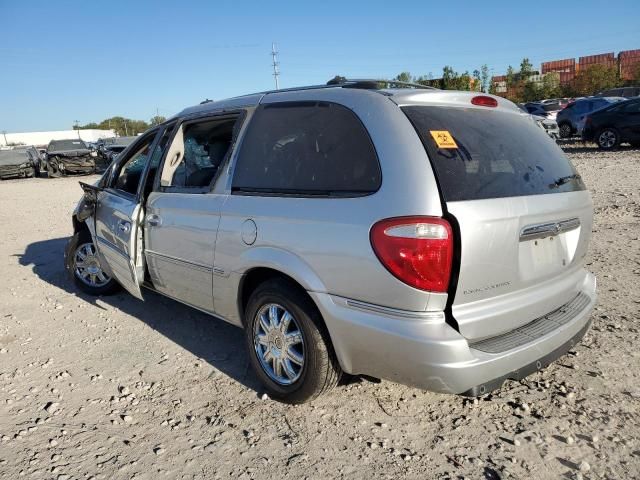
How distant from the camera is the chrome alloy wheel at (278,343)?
2945 millimetres

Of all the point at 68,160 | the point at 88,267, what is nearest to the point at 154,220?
the point at 88,267

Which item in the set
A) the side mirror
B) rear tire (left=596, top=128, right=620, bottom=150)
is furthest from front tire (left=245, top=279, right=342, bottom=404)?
rear tire (left=596, top=128, right=620, bottom=150)

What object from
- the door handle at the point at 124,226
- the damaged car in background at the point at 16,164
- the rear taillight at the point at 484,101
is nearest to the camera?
the rear taillight at the point at 484,101

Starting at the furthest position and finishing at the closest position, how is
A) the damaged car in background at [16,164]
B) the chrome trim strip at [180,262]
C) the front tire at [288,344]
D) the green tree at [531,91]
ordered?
the green tree at [531,91] → the damaged car in background at [16,164] → the chrome trim strip at [180,262] → the front tire at [288,344]

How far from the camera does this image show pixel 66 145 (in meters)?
23.2

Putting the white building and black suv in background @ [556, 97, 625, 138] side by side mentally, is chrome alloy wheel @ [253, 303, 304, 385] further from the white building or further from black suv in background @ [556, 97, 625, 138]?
the white building

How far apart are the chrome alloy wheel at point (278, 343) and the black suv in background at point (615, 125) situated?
15.4 meters

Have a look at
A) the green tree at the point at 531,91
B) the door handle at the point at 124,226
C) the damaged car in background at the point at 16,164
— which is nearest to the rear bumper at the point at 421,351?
the door handle at the point at 124,226

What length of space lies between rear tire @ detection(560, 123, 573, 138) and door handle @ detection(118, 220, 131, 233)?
20718mm

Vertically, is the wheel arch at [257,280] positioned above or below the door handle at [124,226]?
below

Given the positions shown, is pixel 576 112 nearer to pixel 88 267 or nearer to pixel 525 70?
pixel 88 267

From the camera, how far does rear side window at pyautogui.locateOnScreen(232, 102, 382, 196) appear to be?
2.59 m

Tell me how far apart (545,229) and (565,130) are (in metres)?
20.9

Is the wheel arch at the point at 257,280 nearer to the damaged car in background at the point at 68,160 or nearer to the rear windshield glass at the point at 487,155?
the rear windshield glass at the point at 487,155
